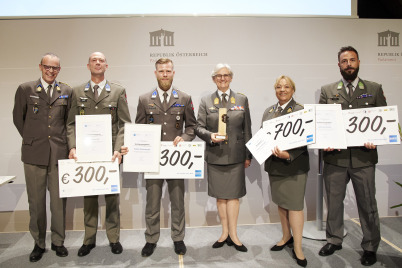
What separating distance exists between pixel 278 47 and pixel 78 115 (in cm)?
256

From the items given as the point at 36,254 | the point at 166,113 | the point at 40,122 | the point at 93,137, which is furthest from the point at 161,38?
the point at 36,254

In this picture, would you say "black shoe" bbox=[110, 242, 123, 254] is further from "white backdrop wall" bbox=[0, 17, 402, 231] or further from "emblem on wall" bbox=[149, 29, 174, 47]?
"emblem on wall" bbox=[149, 29, 174, 47]

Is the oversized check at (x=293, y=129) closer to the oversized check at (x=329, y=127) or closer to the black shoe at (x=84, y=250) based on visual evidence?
the oversized check at (x=329, y=127)

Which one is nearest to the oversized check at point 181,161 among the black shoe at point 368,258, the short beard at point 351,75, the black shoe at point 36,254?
the black shoe at point 36,254

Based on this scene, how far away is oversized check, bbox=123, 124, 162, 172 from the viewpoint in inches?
110

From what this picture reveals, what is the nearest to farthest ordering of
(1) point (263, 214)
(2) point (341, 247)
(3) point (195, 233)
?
(2) point (341, 247) < (3) point (195, 233) < (1) point (263, 214)

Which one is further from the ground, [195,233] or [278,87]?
[278,87]

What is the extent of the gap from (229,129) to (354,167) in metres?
1.25

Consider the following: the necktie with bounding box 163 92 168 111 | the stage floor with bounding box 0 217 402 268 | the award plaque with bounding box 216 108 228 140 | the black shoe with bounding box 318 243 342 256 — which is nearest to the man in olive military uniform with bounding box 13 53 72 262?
the stage floor with bounding box 0 217 402 268

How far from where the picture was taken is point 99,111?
2885 millimetres

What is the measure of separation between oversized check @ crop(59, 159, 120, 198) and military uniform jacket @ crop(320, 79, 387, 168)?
7.06 ft

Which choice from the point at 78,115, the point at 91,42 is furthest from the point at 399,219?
the point at 91,42

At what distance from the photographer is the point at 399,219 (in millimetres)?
3896

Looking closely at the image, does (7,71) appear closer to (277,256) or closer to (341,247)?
(277,256)
